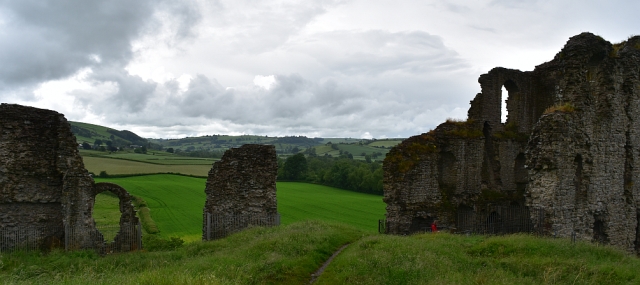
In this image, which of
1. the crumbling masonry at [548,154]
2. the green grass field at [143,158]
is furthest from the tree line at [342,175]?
the crumbling masonry at [548,154]

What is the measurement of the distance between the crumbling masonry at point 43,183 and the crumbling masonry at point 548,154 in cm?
1226

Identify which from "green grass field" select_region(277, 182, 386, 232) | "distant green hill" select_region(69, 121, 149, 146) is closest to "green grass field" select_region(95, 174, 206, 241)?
"green grass field" select_region(277, 182, 386, 232)

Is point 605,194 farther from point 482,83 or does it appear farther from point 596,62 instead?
point 482,83

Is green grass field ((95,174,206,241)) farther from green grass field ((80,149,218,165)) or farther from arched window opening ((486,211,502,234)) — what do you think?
arched window opening ((486,211,502,234))

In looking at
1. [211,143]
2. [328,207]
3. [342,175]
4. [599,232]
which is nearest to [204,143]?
[211,143]

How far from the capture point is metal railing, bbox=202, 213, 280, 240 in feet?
58.9

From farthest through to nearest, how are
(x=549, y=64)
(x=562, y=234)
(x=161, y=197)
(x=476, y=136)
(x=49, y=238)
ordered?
(x=161, y=197)
(x=549, y=64)
(x=476, y=136)
(x=49, y=238)
(x=562, y=234)

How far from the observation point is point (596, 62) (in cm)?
1708

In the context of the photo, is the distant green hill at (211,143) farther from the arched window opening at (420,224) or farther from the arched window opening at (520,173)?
the arched window opening at (420,224)

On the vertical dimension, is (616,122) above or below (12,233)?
above

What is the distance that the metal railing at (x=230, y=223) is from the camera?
18.0 m

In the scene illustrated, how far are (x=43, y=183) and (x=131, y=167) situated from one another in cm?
3846

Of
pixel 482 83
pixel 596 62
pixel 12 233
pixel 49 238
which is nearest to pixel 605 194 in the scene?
pixel 596 62

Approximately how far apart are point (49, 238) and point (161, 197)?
74.0 feet
